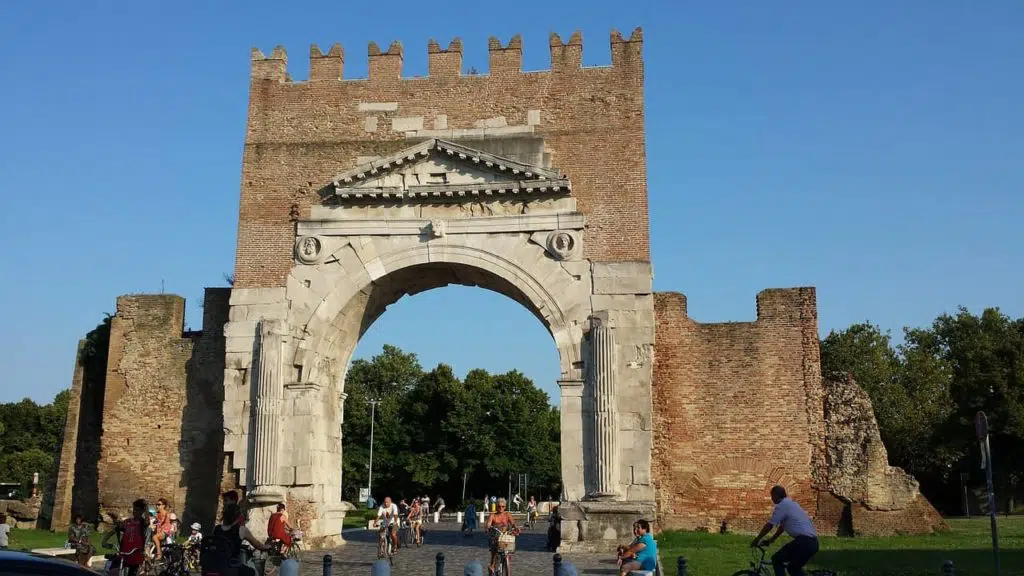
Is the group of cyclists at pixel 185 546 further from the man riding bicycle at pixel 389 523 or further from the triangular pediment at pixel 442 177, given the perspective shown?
the triangular pediment at pixel 442 177

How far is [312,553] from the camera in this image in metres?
17.7

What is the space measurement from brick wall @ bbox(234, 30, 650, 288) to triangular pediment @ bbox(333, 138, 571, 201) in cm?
56

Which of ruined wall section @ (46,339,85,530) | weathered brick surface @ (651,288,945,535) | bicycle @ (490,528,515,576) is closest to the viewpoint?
bicycle @ (490,528,515,576)

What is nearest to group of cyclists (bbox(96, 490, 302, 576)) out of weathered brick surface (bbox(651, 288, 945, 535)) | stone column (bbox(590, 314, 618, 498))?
stone column (bbox(590, 314, 618, 498))

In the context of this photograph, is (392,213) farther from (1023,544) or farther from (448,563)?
(1023,544)

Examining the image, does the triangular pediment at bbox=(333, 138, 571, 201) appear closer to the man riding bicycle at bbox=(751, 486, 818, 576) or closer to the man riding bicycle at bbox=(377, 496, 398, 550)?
the man riding bicycle at bbox=(377, 496, 398, 550)

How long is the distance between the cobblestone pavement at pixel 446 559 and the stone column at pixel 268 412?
147 cm

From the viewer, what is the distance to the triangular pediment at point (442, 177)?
18.5m

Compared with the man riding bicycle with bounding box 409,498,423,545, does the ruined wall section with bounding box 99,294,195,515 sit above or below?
above

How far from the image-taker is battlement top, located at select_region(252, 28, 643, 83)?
63.6 feet

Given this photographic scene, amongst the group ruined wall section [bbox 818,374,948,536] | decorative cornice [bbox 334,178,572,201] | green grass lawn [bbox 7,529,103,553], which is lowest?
green grass lawn [bbox 7,529,103,553]

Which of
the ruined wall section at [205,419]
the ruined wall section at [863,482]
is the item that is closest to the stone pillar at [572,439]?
the ruined wall section at [863,482]

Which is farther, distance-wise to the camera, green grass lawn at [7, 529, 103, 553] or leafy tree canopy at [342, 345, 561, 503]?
leafy tree canopy at [342, 345, 561, 503]

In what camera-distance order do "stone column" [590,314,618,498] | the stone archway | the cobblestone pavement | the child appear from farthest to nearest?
the stone archway → "stone column" [590,314,618,498] → the child → the cobblestone pavement
